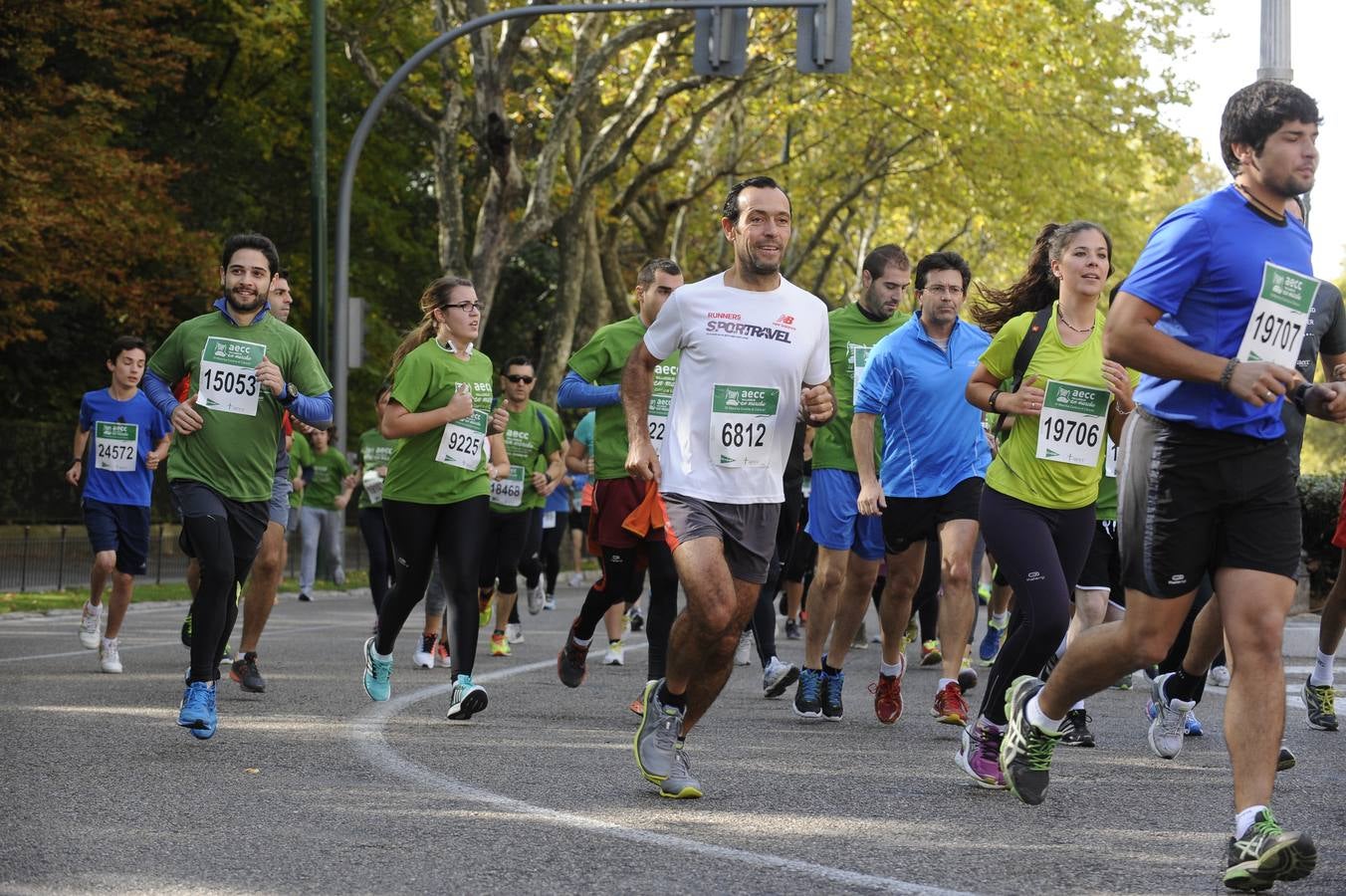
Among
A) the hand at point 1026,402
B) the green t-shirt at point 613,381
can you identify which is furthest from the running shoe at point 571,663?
the hand at point 1026,402

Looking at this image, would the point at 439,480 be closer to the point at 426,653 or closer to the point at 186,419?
the point at 186,419

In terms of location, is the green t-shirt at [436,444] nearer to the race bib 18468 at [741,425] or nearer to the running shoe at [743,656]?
the race bib 18468 at [741,425]

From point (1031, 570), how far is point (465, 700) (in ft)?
9.09

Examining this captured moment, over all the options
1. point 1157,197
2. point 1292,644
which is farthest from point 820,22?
point 1157,197

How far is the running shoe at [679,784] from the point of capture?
6.95 metres

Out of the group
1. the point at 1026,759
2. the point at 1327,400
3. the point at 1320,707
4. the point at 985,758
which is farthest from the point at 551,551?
the point at 1327,400

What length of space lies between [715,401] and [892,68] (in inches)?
977

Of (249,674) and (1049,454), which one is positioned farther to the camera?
(249,674)

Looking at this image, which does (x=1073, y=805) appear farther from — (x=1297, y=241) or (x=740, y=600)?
(x=1297, y=241)

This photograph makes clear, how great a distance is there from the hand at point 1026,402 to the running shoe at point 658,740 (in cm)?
184

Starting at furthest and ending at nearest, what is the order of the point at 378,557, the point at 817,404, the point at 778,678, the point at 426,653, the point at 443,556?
the point at 378,557, the point at 426,653, the point at 778,678, the point at 443,556, the point at 817,404

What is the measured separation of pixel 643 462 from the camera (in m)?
6.98

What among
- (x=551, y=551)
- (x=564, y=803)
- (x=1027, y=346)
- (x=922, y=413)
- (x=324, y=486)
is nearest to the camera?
(x=564, y=803)

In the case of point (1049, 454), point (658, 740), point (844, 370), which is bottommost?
point (658, 740)
